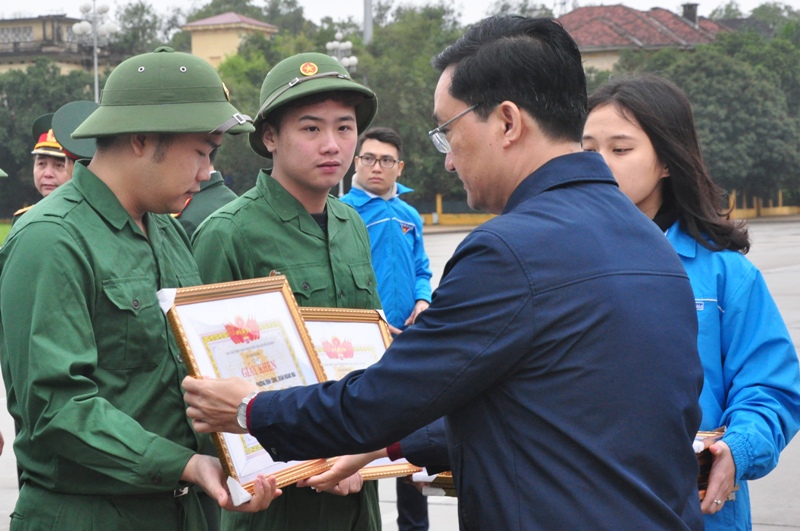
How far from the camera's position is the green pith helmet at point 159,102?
272cm

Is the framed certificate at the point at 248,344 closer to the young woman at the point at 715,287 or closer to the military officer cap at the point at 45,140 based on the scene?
the young woman at the point at 715,287

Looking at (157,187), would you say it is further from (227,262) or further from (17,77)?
(17,77)

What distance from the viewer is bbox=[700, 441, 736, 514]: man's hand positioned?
272 cm

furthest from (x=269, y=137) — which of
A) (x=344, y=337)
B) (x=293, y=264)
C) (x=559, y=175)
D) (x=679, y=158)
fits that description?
(x=559, y=175)

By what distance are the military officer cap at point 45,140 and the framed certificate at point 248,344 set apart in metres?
4.39

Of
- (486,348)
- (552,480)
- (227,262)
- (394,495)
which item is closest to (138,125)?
(227,262)

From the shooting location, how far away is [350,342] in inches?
127

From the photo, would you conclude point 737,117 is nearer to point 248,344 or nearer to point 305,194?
point 305,194

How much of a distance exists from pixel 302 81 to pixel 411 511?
2.89 meters

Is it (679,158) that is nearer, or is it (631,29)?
(679,158)

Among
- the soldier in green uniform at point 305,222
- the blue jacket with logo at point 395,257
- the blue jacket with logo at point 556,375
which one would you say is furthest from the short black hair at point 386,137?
the blue jacket with logo at point 556,375

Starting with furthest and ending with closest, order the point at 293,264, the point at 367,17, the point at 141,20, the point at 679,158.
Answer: the point at 141,20 < the point at 367,17 < the point at 293,264 < the point at 679,158

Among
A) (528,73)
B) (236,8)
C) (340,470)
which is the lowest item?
(340,470)

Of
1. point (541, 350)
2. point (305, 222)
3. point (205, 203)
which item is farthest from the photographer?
point (205, 203)
